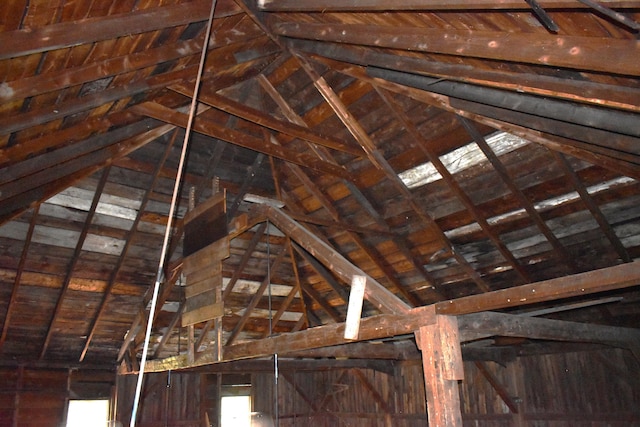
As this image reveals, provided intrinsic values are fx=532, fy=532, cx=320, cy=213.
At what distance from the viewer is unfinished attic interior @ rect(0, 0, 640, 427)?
3.42 m

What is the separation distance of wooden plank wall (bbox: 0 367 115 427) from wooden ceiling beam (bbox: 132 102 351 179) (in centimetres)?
542

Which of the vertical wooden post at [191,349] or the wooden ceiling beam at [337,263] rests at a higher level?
the wooden ceiling beam at [337,263]

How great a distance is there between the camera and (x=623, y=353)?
713 centimetres

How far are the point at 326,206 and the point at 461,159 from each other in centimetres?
228

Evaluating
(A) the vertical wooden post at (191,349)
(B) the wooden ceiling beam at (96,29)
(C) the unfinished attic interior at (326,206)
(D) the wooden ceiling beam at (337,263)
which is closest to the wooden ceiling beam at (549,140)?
(C) the unfinished attic interior at (326,206)

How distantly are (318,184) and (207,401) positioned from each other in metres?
5.18

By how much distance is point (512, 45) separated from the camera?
9.77ft

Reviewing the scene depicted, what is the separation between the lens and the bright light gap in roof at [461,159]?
5770 millimetres

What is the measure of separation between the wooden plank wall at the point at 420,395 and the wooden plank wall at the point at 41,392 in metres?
0.61

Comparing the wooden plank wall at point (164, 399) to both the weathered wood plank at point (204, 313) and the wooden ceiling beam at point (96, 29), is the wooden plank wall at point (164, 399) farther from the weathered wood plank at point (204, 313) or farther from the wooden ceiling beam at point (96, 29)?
the wooden ceiling beam at point (96, 29)

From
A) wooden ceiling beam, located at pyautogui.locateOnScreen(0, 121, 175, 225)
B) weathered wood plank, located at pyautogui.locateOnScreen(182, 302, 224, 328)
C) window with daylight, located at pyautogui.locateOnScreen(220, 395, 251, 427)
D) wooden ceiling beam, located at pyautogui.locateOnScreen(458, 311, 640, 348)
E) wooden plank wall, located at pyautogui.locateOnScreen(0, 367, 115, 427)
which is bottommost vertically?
window with daylight, located at pyautogui.locateOnScreen(220, 395, 251, 427)

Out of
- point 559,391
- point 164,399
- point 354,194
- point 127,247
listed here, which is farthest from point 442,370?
point 164,399

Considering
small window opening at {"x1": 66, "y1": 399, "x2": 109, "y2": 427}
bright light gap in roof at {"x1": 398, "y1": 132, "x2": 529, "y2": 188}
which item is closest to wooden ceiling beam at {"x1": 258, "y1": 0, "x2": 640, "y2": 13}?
bright light gap in roof at {"x1": 398, "y1": 132, "x2": 529, "y2": 188}

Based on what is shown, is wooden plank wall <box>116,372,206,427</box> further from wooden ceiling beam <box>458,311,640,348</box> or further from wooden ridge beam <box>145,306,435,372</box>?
wooden ceiling beam <box>458,311,640,348</box>
